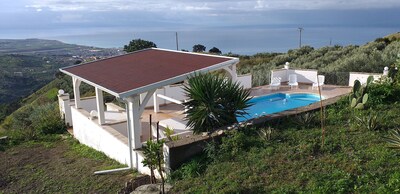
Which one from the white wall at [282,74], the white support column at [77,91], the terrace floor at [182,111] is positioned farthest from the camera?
the white wall at [282,74]

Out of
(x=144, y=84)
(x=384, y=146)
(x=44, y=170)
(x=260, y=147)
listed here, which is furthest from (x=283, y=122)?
(x=44, y=170)

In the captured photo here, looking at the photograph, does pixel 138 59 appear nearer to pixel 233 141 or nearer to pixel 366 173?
pixel 233 141

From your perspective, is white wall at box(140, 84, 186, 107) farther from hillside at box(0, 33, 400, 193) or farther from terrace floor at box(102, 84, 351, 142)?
hillside at box(0, 33, 400, 193)

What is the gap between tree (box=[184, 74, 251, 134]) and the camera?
28.2 ft

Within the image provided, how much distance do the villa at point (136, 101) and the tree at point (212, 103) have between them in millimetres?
503

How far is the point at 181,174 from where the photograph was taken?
23.3ft

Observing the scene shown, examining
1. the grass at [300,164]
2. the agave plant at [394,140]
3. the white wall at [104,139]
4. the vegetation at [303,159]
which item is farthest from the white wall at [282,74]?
the agave plant at [394,140]

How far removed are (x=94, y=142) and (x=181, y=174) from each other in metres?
5.71

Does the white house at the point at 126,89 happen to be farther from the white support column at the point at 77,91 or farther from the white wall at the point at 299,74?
the white wall at the point at 299,74

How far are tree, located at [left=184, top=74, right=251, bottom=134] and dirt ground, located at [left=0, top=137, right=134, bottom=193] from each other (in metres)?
2.29

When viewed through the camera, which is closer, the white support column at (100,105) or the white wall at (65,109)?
the white support column at (100,105)

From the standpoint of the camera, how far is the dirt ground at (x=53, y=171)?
27.5 feet

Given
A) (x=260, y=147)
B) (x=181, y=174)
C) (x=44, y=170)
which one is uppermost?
(x=260, y=147)

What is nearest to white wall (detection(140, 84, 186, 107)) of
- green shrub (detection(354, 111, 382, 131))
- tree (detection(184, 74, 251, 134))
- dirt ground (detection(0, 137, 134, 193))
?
dirt ground (detection(0, 137, 134, 193))
